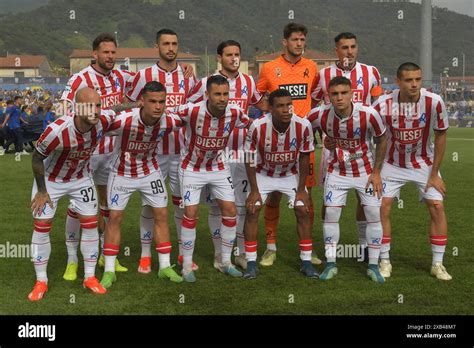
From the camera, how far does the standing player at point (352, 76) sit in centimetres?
636

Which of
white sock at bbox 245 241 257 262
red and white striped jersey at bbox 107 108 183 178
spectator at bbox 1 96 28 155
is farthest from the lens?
spectator at bbox 1 96 28 155

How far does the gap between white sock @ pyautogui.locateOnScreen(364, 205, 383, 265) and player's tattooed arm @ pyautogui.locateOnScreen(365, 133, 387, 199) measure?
0.57 feet

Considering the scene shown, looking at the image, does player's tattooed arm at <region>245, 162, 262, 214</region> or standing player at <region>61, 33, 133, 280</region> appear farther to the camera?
standing player at <region>61, 33, 133, 280</region>

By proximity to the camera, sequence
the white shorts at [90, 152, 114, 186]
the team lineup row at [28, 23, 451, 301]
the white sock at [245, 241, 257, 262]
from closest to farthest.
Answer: the team lineup row at [28, 23, 451, 301] < the white sock at [245, 241, 257, 262] < the white shorts at [90, 152, 114, 186]

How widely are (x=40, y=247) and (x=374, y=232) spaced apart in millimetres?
3296

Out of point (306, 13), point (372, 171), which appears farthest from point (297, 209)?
point (306, 13)

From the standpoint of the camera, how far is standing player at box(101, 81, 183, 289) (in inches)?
224

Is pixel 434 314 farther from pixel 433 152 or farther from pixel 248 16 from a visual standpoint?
pixel 248 16

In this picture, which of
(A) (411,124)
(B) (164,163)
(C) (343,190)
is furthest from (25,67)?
(A) (411,124)

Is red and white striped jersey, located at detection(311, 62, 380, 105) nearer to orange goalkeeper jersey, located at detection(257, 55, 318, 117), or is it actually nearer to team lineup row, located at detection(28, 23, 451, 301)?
team lineup row, located at detection(28, 23, 451, 301)

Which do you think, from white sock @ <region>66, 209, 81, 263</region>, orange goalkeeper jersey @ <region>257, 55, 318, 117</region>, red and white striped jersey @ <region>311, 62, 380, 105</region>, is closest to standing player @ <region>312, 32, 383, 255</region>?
red and white striped jersey @ <region>311, 62, 380, 105</region>

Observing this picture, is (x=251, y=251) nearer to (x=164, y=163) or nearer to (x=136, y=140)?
(x=164, y=163)

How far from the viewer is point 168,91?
637cm
